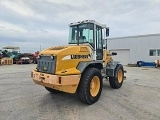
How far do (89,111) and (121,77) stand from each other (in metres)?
3.81

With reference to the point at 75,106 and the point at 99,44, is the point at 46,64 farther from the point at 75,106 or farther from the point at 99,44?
the point at 99,44

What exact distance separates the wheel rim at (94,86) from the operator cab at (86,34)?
1.01 meters

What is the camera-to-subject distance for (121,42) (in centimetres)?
2611

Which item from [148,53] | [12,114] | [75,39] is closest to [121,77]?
[75,39]

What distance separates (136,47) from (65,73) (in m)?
20.5

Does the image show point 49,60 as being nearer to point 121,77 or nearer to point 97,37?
point 97,37

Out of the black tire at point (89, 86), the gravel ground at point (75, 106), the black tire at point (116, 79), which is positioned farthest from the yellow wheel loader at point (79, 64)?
the gravel ground at point (75, 106)

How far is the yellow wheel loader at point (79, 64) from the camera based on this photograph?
5484 mm

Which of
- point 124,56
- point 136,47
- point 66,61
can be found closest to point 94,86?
point 66,61

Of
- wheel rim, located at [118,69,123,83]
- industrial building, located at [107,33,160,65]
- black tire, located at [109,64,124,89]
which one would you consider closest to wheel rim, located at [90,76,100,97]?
black tire, located at [109,64,124,89]

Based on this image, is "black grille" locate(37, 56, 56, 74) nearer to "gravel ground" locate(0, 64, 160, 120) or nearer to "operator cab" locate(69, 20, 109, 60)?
"gravel ground" locate(0, 64, 160, 120)

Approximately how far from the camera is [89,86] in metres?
5.92

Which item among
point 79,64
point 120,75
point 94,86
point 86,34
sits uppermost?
point 86,34

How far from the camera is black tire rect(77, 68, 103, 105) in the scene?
18.9ft
